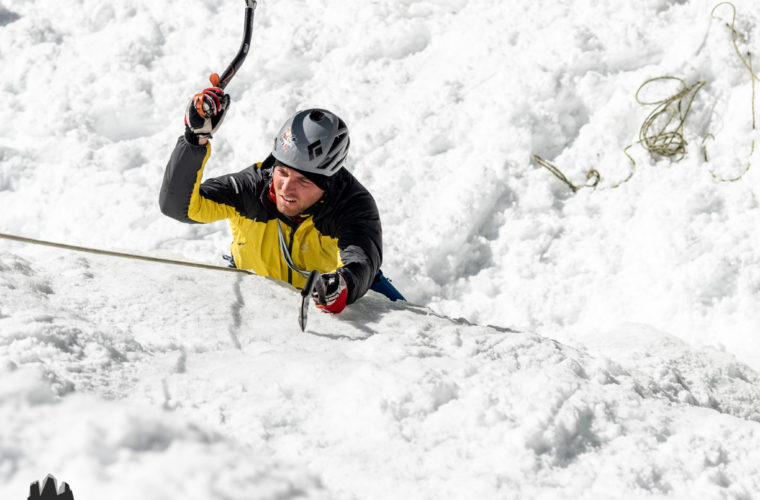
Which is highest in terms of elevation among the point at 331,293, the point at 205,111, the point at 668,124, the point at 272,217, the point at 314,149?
the point at 668,124

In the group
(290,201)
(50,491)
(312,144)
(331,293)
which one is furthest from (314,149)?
(50,491)

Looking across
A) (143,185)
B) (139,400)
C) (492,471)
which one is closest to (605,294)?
Answer: (492,471)

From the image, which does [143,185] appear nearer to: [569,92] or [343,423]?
[569,92]

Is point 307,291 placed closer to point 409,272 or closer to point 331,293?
point 331,293

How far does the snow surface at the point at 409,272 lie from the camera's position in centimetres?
196

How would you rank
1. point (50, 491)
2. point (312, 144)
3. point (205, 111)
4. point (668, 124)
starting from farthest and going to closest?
point (668, 124)
point (312, 144)
point (205, 111)
point (50, 491)

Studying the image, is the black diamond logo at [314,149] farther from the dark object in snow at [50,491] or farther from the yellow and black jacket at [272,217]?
the dark object in snow at [50,491]

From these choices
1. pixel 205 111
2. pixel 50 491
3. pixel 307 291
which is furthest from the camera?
pixel 205 111

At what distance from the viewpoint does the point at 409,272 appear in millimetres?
5309

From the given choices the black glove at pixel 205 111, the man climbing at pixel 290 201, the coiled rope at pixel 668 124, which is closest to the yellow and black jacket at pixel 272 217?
the man climbing at pixel 290 201

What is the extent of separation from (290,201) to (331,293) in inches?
30.6

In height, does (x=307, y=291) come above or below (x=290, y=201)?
below

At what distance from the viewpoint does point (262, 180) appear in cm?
374

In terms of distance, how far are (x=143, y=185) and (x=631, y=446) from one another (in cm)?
531
